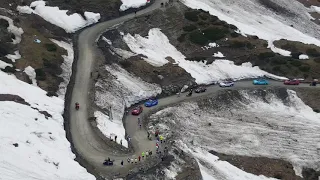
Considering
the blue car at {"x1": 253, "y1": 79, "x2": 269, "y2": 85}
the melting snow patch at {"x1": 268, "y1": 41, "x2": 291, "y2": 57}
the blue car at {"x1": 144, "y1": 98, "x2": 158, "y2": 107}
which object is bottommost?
the blue car at {"x1": 144, "y1": 98, "x2": 158, "y2": 107}

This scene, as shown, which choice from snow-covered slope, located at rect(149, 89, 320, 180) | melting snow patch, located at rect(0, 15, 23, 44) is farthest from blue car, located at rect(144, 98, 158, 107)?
melting snow patch, located at rect(0, 15, 23, 44)

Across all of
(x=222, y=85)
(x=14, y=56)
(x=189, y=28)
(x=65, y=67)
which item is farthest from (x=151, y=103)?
(x=189, y=28)

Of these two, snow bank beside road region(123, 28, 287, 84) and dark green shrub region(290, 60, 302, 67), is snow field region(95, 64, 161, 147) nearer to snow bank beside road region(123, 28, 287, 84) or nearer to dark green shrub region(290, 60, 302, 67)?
snow bank beside road region(123, 28, 287, 84)

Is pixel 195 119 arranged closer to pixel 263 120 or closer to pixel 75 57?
pixel 263 120

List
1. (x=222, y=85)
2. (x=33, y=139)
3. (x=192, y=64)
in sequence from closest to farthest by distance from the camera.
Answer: (x=33, y=139) < (x=222, y=85) < (x=192, y=64)

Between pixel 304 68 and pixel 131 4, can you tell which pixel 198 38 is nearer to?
pixel 131 4

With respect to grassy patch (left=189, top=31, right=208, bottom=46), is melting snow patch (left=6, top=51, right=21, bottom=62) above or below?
below

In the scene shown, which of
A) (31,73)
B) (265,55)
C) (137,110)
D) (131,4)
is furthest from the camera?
(131,4)
